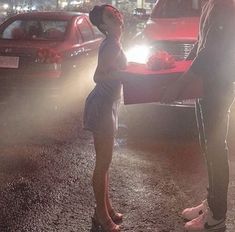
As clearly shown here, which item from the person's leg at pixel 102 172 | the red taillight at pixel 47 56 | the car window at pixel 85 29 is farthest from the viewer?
the car window at pixel 85 29

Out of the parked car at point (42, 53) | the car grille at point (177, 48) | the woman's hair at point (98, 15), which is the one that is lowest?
the parked car at point (42, 53)

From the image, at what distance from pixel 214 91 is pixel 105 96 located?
83 cm

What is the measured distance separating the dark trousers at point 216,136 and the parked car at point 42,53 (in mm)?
4113

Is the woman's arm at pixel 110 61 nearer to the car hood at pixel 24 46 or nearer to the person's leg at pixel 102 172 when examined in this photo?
the person's leg at pixel 102 172

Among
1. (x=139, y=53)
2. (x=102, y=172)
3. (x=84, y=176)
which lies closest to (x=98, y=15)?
(x=102, y=172)

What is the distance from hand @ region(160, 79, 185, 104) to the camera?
126 inches

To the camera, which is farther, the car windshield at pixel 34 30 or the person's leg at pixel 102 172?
the car windshield at pixel 34 30

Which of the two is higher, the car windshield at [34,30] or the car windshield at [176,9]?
the car windshield at [176,9]

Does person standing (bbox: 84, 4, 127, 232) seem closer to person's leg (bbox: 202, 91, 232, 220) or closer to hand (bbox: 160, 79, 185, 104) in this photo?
hand (bbox: 160, 79, 185, 104)

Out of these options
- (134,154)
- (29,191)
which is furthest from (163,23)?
(29,191)

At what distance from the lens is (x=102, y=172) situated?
347cm

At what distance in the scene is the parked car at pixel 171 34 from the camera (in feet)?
21.9

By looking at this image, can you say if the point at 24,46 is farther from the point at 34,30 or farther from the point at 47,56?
the point at 34,30

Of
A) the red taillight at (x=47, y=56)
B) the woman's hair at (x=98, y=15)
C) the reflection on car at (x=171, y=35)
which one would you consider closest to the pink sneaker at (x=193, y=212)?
the woman's hair at (x=98, y=15)
